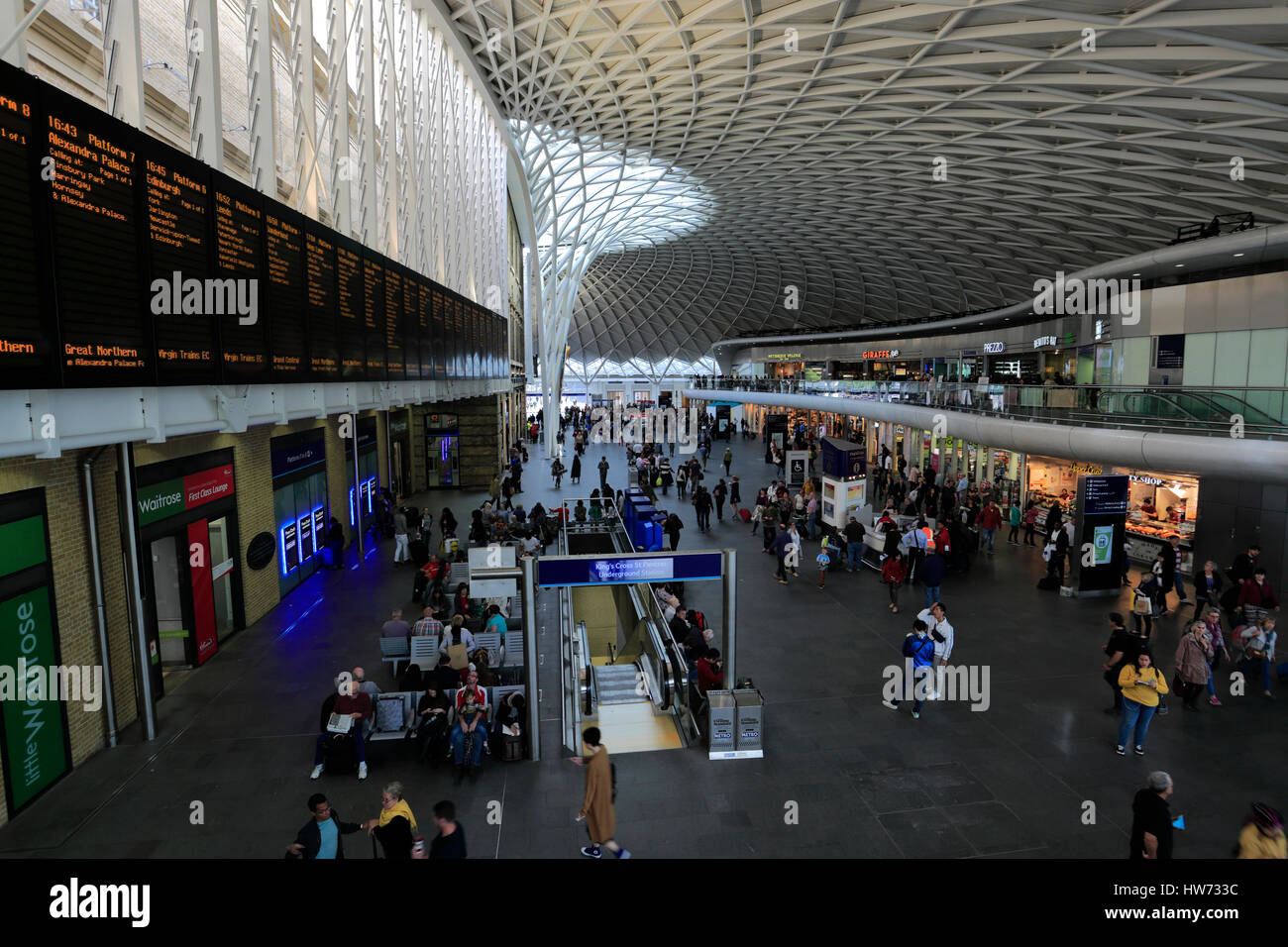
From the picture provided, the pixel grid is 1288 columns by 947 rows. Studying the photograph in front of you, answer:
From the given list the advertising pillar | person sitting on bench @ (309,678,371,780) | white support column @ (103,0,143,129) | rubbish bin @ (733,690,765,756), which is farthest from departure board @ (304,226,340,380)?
the advertising pillar

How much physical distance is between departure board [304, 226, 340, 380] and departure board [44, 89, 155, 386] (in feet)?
13.7

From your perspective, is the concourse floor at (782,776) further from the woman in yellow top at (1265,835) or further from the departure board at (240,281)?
the departure board at (240,281)

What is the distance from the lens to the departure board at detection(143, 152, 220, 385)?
270 inches

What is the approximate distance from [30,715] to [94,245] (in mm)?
5035

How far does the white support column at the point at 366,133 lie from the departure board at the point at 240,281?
22.3 feet

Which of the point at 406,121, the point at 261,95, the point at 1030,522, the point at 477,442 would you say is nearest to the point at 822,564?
the point at 1030,522

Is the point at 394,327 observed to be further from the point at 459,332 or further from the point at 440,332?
the point at 459,332

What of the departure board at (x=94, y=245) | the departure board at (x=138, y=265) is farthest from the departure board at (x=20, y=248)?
the departure board at (x=94, y=245)

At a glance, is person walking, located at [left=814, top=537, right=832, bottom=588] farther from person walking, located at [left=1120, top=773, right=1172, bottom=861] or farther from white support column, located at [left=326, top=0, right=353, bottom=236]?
white support column, located at [left=326, top=0, right=353, bottom=236]

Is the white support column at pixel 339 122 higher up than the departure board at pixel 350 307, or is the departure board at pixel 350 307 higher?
the white support column at pixel 339 122

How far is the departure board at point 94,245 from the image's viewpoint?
561cm

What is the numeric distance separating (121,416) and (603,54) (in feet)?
78.8
